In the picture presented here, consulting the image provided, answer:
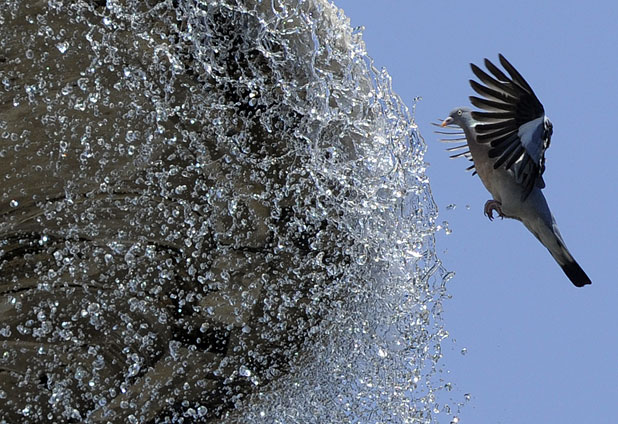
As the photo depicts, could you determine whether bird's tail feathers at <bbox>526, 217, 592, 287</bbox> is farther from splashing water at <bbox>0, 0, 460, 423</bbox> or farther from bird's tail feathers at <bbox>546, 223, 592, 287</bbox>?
splashing water at <bbox>0, 0, 460, 423</bbox>

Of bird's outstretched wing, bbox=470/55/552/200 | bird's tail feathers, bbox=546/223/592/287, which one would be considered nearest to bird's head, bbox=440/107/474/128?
bird's outstretched wing, bbox=470/55/552/200

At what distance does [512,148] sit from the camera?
12.7 ft

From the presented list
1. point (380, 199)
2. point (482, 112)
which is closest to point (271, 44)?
point (380, 199)

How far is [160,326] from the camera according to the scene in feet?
8.68

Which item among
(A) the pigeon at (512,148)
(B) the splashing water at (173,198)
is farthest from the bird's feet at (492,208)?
(B) the splashing water at (173,198)

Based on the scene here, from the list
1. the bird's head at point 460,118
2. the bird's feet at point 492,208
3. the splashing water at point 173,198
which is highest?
the bird's head at point 460,118

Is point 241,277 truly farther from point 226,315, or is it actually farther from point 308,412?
point 308,412

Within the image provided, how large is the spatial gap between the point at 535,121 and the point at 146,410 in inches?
81.7

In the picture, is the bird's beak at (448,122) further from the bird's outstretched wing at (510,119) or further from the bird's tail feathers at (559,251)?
the bird's tail feathers at (559,251)

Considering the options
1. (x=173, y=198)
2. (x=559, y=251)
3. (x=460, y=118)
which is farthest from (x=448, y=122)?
(x=173, y=198)

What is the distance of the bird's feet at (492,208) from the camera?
427cm

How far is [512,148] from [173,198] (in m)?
1.86

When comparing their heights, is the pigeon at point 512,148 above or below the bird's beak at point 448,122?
below

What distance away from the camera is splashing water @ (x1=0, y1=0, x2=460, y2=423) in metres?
2.50
